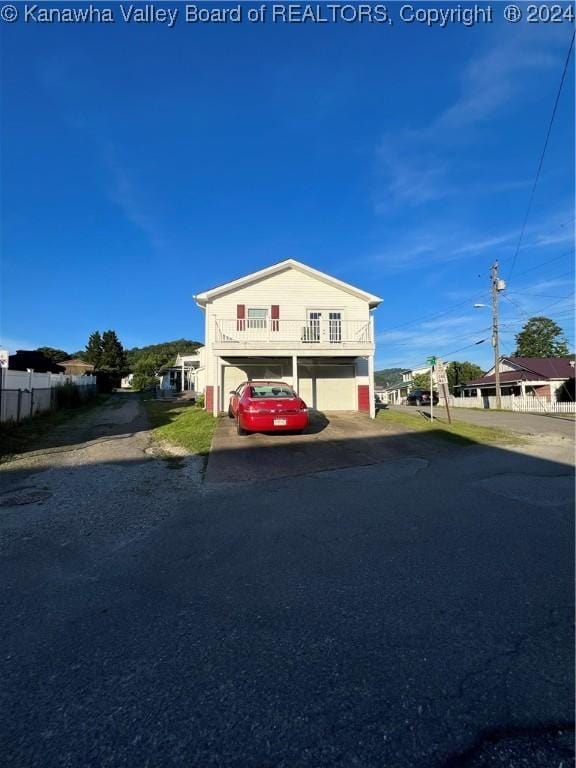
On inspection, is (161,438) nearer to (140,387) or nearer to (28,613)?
(28,613)

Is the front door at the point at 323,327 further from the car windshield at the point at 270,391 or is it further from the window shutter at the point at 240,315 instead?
the car windshield at the point at 270,391

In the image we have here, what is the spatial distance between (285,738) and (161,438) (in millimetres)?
10077

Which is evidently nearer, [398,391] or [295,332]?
[295,332]

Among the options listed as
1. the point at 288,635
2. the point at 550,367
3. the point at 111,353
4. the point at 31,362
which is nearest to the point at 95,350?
the point at 111,353

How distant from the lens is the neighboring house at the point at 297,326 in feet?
56.7

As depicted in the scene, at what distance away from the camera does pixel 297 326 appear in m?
17.2

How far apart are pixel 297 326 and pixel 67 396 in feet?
40.4

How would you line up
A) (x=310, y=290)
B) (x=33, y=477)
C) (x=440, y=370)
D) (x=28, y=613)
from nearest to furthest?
(x=28, y=613), (x=33, y=477), (x=440, y=370), (x=310, y=290)

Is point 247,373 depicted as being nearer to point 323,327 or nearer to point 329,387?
point 329,387

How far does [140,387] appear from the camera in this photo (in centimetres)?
5053

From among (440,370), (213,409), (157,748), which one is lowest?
(157,748)

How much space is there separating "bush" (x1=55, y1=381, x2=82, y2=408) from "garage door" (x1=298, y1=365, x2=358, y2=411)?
38.1ft

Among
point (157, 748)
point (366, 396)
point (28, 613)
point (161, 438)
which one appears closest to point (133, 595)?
point (28, 613)

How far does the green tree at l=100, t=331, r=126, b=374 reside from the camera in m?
63.3
